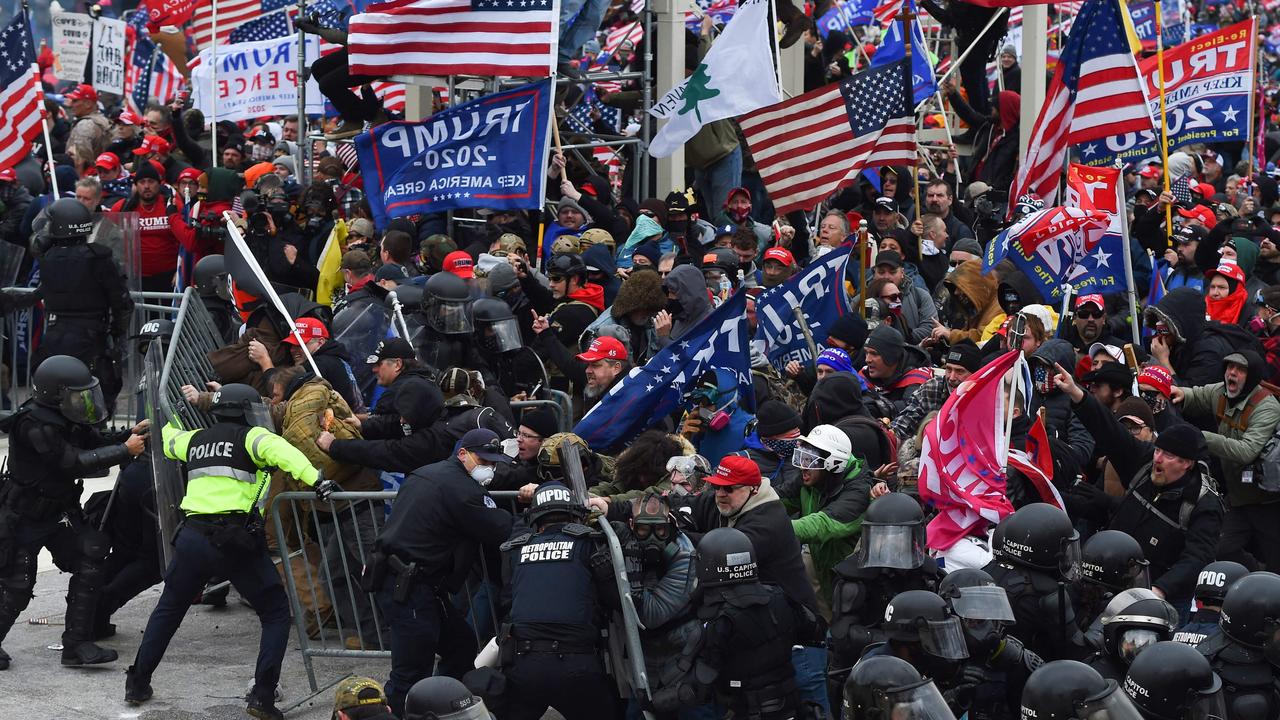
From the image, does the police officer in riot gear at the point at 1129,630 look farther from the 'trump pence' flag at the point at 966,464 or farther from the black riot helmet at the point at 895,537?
the 'trump pence' flag at the point at 966,464

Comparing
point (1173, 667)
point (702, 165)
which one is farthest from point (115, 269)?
point (1173, 667)

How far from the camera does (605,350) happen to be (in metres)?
11.1

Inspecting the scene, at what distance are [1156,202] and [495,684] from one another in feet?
30.2

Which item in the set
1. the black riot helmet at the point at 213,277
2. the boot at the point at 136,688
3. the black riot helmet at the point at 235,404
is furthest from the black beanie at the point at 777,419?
the black riot helmet at the point at 213,277

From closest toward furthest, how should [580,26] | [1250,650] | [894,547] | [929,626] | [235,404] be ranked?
[1250,650]
[929,626]
[894,547]
[235,404]
[580,26]

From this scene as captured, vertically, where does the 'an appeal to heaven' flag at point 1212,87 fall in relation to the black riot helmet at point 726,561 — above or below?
above

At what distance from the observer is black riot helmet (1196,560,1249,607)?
7699 millimetres

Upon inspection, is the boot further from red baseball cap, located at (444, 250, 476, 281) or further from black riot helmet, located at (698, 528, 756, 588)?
red baseball cap, located at (444, 250, 476, 281)

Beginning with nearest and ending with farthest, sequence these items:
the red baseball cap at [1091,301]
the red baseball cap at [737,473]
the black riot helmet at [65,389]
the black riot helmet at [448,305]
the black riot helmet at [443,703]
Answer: the black riot helmet at [443,703] < the red baseball cap at [737,473] < the black riot helmet at [65,389] < the black riot helmet at [448,305] < the red baseball cap at [1091,301]

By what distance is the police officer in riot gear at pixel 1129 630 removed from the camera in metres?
7.26

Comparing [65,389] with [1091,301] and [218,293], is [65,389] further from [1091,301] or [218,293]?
[1091,301]

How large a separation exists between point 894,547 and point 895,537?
0.15 feet

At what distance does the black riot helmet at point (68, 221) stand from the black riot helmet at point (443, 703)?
817 centimetres

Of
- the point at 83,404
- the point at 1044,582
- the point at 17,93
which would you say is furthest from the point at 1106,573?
the point at 17,93
